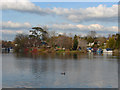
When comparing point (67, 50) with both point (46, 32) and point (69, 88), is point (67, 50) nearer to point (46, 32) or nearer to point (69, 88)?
point (46, 32)

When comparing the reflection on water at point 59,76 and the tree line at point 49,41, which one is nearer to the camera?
the reflection on water at point 59,76

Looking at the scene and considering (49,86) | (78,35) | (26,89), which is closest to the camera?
(26,89)

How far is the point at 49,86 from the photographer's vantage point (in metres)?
19.4

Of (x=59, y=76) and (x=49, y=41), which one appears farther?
(x=49, y=41)

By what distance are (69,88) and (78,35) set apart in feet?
337

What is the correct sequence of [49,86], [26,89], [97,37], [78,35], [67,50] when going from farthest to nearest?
[97,37] → [78,35] → [67,50] → [49,86] → [26,89]

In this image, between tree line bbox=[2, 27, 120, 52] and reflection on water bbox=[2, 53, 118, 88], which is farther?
tree line bbox=[2, 27, 120, 52]

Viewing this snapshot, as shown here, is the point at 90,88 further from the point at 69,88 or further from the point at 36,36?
the point at 36,36

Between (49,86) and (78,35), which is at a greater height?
(78,35)

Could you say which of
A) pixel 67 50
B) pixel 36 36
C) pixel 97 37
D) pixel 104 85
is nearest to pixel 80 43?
pixel 67 50

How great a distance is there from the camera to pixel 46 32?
10706 centimetres

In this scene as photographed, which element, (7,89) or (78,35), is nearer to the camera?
(7,89)

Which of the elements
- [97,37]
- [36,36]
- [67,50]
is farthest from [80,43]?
[97,37]

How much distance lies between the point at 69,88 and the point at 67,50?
8497 cm
